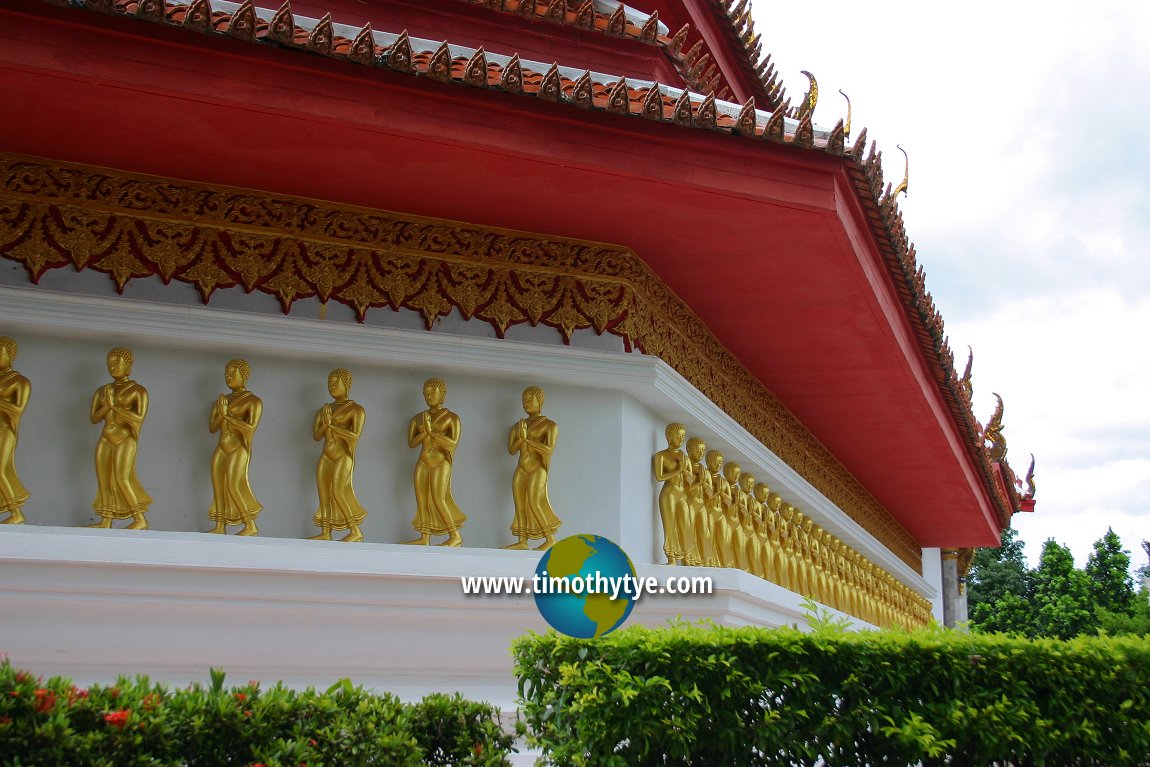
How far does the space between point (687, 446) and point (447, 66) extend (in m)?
2.88

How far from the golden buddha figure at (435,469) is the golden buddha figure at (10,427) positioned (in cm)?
162

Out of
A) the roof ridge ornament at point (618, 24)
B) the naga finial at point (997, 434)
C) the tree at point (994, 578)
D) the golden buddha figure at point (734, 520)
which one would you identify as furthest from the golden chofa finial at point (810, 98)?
the tree at point (994, 578)

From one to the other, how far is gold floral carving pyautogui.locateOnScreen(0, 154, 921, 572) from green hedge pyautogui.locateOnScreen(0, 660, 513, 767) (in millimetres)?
2435

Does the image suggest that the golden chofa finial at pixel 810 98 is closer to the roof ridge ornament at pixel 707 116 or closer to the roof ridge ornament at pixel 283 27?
the roof ridge ornament at pixel 707 116

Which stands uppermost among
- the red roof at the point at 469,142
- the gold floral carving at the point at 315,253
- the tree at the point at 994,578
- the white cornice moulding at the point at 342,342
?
the tree at the point at 994,578

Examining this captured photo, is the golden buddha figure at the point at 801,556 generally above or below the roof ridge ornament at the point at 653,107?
below

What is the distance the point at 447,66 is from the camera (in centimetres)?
416

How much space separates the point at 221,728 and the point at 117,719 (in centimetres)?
25

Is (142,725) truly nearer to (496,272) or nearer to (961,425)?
(496,272)

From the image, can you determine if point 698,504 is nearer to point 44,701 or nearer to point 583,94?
point 583,94

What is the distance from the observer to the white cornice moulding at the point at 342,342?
476 centimetres

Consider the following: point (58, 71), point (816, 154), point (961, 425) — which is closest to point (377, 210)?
point (58, 71)

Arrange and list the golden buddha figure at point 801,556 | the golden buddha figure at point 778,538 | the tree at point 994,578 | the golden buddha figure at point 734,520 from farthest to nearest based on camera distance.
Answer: the tree at point 994,578, the golden buddha figure at point 801,556, the golden buddha figure at point 778,538, the golden buddha figure at point 734,520

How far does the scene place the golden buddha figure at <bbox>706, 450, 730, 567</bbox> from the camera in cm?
646
